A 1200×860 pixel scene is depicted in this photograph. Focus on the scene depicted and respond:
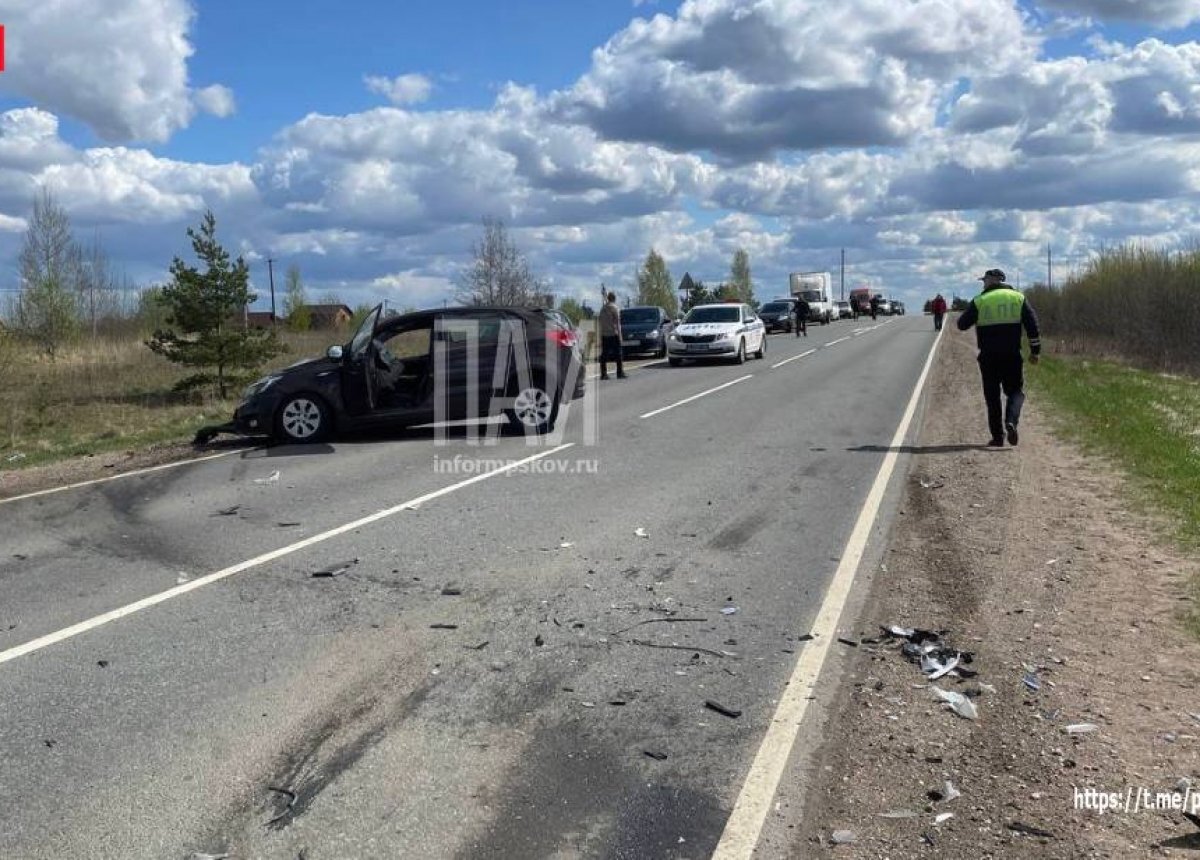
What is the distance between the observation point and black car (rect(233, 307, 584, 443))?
43.5ft

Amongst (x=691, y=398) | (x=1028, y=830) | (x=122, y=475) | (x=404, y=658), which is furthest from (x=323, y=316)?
(x=1028, y=830)

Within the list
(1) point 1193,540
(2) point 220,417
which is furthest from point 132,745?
(2) point 220,417

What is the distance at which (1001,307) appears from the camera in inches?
465

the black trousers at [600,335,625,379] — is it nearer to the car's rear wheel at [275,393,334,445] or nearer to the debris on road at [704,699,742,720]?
the car's rear wheel at [275,393,334,445]

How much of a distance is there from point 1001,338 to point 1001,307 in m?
0.36

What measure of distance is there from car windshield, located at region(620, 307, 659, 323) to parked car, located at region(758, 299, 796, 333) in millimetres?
17466

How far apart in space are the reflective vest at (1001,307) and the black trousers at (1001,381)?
15.3 inches

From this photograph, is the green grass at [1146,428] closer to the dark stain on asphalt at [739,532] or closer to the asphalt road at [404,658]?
the asphalt road at [404,658]

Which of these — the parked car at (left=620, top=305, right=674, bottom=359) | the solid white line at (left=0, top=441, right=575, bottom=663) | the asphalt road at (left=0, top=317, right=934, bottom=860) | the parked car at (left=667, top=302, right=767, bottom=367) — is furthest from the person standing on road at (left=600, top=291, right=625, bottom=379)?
the solid white line at (left=0, top=441, right=575, bottom=663)

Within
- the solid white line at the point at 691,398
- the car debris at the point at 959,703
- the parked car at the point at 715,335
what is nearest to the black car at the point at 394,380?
the solid white line at the point at 691,398

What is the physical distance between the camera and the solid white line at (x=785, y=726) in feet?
11.2

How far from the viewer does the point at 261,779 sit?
386 centimetres

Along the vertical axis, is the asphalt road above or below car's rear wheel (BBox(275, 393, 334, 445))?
below

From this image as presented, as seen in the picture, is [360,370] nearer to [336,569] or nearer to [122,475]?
[122,475]
